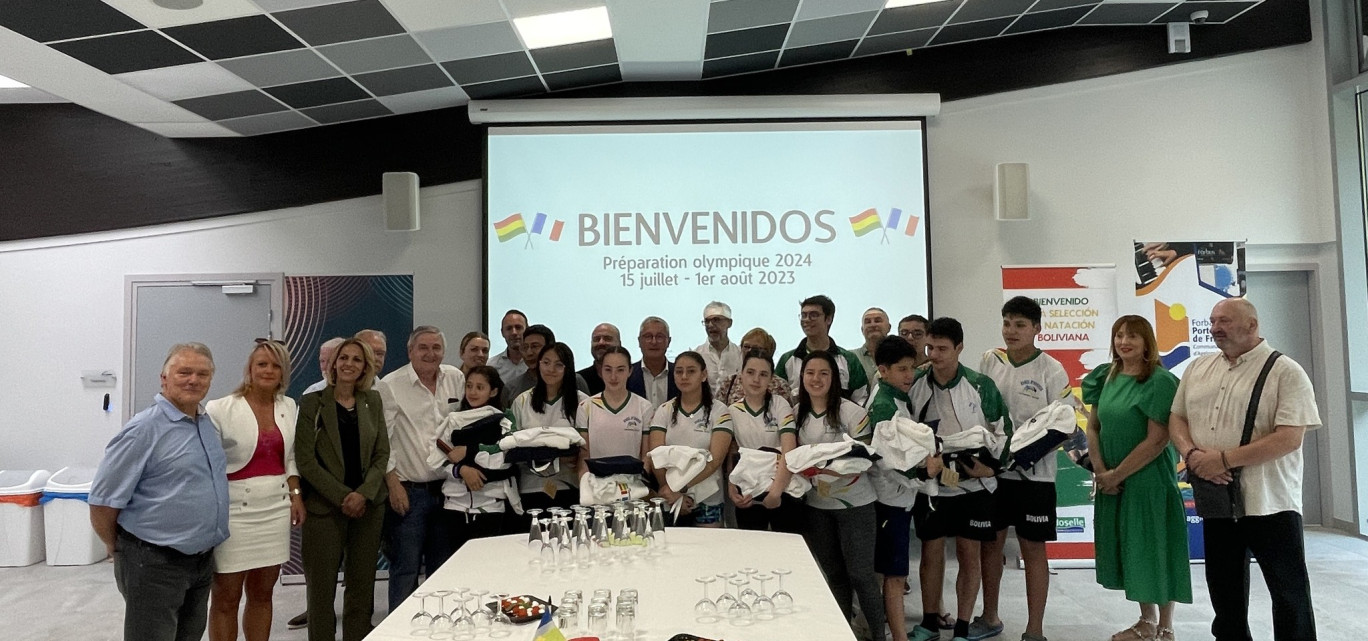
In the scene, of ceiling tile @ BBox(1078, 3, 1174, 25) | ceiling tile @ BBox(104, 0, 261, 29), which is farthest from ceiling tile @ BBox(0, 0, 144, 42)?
ceiling tile @ BBox(1078, 3, 1174, 25)

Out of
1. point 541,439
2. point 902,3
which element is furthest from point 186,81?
point 902,3

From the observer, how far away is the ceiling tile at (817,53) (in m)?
6.32

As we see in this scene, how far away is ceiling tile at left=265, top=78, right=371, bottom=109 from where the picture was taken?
228 inches

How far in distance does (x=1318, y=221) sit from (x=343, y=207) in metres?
7.39

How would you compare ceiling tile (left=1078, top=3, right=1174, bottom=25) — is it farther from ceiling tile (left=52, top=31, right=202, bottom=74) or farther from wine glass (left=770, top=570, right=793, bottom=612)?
ceiling tile (left=52, top=31, right=202, bottom=74)

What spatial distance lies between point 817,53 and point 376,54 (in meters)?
3.01

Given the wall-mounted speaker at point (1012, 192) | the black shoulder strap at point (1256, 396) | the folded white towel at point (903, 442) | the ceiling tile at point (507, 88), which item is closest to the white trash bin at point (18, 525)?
the ceiling tile at point (507, 88)

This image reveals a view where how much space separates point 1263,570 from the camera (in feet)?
12.2

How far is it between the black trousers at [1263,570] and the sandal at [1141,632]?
0.38 metres

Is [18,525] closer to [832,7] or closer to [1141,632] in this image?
[832,7]

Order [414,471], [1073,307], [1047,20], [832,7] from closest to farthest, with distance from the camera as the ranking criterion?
[414,471]
[832,7]
[1073,307]
[1047,20]

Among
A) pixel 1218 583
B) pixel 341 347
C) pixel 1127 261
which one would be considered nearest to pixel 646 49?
pixel 341 347

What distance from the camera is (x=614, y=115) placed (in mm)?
6488

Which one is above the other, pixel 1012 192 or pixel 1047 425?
pixel 1012 192
